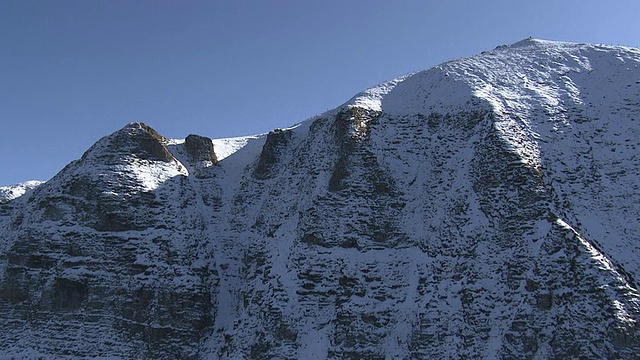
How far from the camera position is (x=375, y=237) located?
40.9 meters

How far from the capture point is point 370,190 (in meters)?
43.5

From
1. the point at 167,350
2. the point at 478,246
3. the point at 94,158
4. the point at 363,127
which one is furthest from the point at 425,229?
the point at 94,158

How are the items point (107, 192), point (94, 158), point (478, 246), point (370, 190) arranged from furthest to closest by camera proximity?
point (94, 158) < point (107, 192) < point (370, 190) < point (478, 246)

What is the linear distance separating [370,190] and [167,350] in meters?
18.3

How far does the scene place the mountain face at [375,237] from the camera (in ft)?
112

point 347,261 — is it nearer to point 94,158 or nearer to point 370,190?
point 370,190

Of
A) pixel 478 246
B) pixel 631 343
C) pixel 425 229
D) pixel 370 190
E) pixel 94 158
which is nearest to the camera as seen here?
pixel 631 343

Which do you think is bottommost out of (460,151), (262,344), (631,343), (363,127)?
(631,343)

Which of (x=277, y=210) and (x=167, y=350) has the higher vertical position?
(x=277, y=210)

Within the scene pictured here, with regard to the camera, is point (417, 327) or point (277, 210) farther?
point (277, 210)

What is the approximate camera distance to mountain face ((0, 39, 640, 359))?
34.2 m

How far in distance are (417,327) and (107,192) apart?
1056 inches

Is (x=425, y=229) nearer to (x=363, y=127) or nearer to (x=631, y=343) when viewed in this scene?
(x=363, y=127)

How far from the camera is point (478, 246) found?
37.8 meters
